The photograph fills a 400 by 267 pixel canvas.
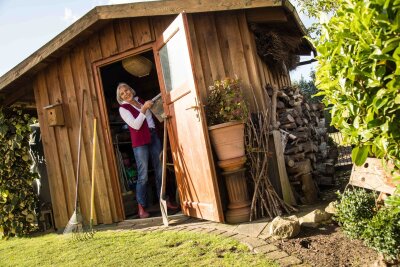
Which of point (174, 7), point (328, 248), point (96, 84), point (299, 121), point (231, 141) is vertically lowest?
point (328, 248)

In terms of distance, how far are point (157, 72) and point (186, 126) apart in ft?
3.64

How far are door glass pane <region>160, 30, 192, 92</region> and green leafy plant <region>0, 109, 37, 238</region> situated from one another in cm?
279

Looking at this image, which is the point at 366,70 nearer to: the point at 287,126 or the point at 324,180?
the point at 287,126

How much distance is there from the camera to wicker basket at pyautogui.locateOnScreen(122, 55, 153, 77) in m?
5.58

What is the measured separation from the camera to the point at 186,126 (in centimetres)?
416

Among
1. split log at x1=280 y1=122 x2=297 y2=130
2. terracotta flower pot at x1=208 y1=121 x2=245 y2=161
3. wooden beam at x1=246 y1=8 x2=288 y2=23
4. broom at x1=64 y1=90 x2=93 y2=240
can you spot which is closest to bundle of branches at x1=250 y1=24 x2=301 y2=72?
wooden beam at x1=246 y1=8 x2=288 y2=23

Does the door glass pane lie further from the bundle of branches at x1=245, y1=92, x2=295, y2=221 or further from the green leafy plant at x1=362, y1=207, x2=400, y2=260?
the green leafy plant at x1=362, y1=207, x2=400, y2=260

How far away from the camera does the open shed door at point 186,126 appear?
12.4ft

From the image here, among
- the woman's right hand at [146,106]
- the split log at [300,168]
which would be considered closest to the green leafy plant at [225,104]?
the split log at [300,168]

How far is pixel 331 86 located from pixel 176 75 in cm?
244

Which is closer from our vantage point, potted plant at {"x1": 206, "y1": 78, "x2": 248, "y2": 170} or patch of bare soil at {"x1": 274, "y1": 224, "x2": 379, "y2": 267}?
patch of bare soil at {"x1": 274, "y1": 224, "x2": 379, "y2": 267}

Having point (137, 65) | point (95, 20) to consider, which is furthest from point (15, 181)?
point (95, 20)

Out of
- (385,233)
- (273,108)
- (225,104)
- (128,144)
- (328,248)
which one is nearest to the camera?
(385,233)

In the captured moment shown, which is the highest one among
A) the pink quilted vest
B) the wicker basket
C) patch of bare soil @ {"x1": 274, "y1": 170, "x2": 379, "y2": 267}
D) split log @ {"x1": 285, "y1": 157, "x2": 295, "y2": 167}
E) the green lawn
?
the wicker basket
